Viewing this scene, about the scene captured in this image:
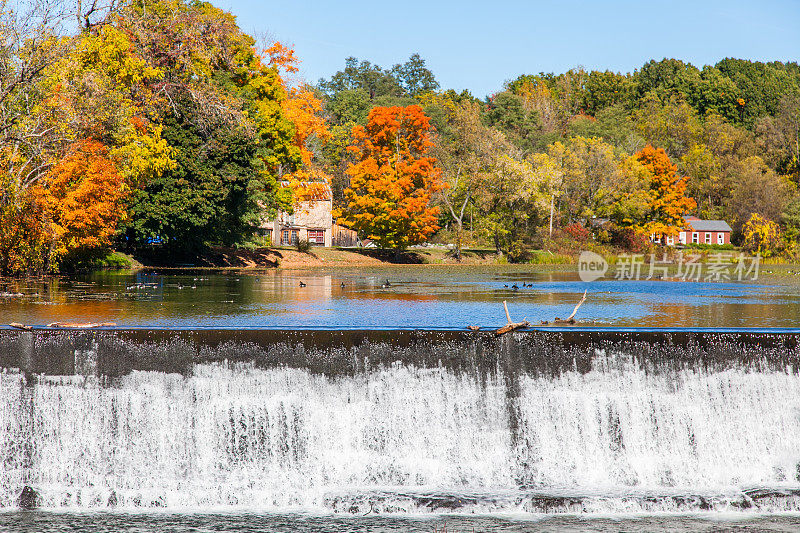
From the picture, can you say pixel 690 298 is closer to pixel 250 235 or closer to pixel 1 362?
pixel 1 362

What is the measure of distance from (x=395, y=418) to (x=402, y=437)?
1.07 feet

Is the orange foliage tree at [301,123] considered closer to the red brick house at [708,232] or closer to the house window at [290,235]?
the house window at [290,235]

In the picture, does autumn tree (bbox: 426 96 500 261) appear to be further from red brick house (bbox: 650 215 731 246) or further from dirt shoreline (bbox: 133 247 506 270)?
red brick house (bbox: 650 215 731 246)

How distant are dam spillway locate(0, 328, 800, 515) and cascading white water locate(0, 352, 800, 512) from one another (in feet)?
0.08

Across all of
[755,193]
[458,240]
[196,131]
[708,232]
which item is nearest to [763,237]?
[755,193]

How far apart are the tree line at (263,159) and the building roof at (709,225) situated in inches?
73.5

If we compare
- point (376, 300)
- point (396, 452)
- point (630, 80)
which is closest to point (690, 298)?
point (376, 300)

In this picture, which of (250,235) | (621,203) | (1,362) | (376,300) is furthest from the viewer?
(621,203)

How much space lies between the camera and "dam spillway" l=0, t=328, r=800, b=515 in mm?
11773

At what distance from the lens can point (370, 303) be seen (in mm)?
23219

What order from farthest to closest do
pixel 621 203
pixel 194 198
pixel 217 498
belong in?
pixel 621 203 < pixel 194 198 < pixel 217 498

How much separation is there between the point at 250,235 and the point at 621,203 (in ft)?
114

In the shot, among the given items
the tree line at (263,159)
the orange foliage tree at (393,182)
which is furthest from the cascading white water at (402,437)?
the orange foliage tree at (393,182)

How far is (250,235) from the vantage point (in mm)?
48750
